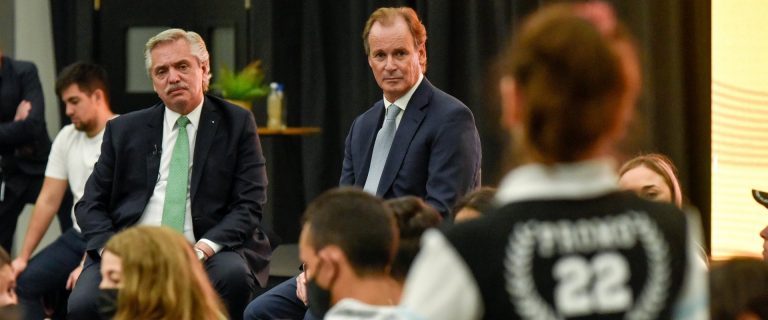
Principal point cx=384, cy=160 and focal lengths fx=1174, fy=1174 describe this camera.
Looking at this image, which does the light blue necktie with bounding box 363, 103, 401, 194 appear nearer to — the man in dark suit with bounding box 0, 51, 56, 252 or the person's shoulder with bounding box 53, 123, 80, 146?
the person's shoulder with bounding box 53, 123, 80, 146

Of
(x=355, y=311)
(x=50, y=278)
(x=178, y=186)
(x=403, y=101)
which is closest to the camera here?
(x=355, y=311)

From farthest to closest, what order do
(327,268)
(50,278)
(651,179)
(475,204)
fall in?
1. (50,278)
2. (651,179)
3. (475,204)
4. (327,268)

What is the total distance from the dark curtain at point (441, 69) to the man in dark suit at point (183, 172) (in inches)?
52.2

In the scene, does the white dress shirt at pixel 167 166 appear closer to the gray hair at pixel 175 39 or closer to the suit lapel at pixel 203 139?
the suit lapel at pixel 203 139

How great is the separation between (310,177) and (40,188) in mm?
1678

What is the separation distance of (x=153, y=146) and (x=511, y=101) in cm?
261

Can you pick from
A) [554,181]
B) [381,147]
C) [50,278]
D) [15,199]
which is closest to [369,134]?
[381,147]

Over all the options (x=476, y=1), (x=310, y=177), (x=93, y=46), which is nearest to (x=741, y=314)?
(x=476, y=1)

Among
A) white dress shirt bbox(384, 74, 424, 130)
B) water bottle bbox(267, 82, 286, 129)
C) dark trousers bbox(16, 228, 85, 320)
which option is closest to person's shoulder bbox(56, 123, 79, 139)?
dark trousers bbox(16, 228, 85, 320)

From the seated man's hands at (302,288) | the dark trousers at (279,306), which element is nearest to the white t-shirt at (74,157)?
the dark trousers at (279,306)

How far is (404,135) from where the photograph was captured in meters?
3.56

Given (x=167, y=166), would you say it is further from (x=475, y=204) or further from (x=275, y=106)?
(x=275, y=106)

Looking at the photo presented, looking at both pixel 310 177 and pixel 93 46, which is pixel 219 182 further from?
pixel 93 46

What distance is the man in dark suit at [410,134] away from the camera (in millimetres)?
3477
